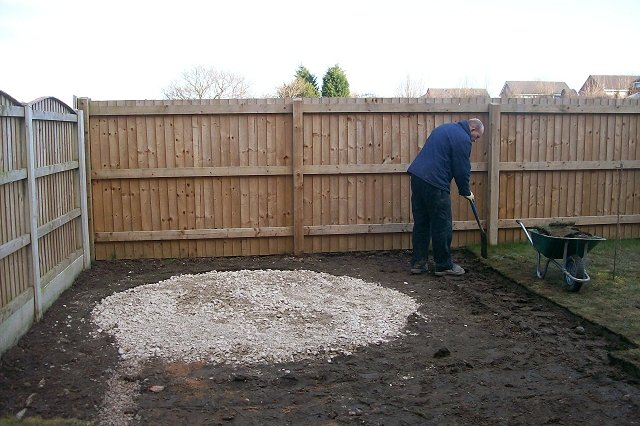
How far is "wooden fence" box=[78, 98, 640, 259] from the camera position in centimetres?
810

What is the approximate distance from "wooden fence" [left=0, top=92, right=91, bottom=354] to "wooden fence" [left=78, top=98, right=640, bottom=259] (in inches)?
23.3

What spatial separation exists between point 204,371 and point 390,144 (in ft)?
15.4

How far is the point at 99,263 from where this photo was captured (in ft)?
26.7

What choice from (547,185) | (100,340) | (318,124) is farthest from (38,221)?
(547,185)

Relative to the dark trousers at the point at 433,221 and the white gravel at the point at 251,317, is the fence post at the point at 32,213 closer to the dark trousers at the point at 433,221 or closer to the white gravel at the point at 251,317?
the white gravel at the point at 251,317

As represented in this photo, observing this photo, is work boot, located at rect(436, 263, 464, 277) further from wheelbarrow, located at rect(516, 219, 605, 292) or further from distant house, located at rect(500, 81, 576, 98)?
distant house, located at rect(500, 81, 576, 98)

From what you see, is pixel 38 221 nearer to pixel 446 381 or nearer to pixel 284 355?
pixel 284 355

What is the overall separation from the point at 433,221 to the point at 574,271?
1598mm

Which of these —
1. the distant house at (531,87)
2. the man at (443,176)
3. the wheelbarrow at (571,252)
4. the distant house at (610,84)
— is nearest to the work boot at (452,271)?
the man at (443,176)

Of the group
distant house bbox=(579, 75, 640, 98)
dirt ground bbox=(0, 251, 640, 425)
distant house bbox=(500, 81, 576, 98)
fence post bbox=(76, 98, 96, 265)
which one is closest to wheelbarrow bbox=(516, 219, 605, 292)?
dirt ground bbox=(0, 251, 640, 425)

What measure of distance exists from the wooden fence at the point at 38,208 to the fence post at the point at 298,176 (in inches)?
99.1

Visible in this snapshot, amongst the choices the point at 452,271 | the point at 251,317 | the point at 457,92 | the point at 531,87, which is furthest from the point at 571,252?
the point at 531,87

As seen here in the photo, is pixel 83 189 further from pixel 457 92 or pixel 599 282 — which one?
pixel 457 92

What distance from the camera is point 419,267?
7.61 meters
